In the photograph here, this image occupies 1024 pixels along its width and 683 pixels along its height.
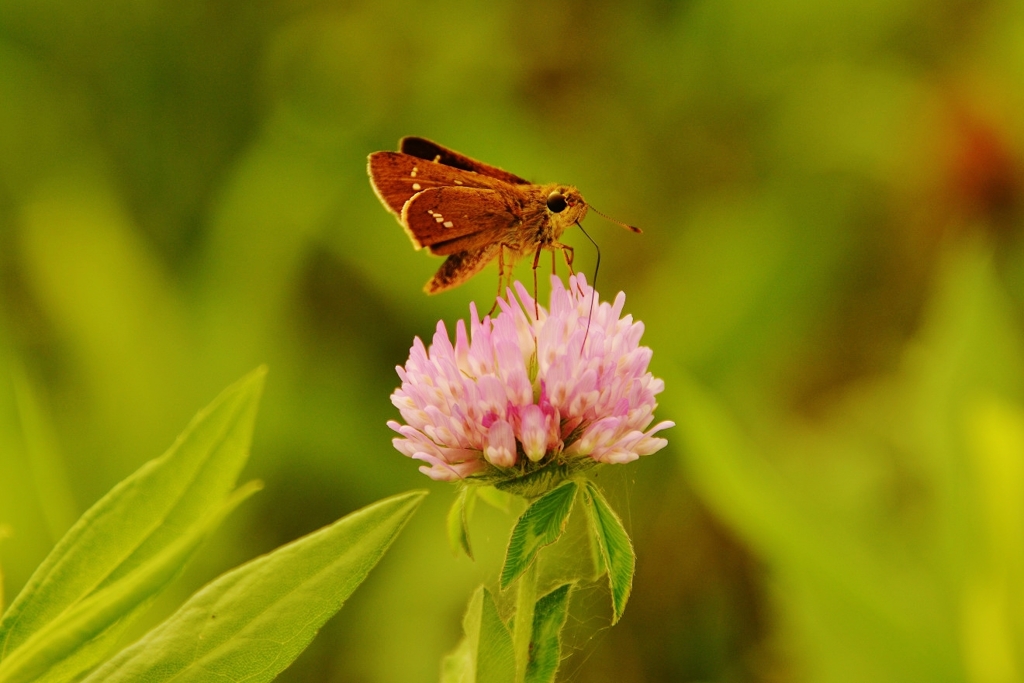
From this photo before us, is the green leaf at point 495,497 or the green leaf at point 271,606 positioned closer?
the green leaf at point 271,606

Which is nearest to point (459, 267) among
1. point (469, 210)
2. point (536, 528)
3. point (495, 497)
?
point (469, 210)

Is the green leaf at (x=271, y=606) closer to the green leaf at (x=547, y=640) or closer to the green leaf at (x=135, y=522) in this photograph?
the green leaf at (x=135, y=522)

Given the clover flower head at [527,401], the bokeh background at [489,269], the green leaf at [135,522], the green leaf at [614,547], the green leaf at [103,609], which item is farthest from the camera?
the bokeh background at [489,269]

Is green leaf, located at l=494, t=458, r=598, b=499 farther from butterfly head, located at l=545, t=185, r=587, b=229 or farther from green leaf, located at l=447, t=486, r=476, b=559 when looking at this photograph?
butterfly head, located at l=545, t=185, r=587, b=229

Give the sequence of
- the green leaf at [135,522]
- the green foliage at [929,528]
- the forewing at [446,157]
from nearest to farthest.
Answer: the green leaf at [135,522] < the forewing at [446,157] < the green foliage at [929,528]

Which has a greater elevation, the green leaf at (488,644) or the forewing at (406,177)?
the forewing at (406,177)

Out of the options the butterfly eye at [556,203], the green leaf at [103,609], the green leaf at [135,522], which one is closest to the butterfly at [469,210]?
the butterfly eye at [556,203]
